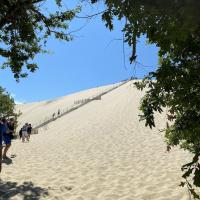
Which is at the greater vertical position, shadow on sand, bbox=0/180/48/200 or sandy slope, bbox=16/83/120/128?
sandy slope, bbox=16/83/120/128

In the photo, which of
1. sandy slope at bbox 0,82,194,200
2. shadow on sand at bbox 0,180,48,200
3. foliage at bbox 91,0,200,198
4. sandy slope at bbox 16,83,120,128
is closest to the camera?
foliage at bbox 91,0,200,198

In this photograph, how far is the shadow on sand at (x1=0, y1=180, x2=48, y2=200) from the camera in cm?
1241

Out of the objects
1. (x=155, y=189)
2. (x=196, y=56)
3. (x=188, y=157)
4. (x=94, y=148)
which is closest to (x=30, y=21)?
(x=155, y=189)

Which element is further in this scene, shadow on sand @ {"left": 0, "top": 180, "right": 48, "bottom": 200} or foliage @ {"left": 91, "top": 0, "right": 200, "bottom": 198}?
shadow on sand @ {"left": 0, "top": 180, "right": 48, "bottom": 200}

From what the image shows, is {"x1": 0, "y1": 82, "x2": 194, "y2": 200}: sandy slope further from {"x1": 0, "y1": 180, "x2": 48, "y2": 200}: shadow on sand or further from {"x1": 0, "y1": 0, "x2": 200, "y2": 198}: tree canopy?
{"x1": 0, "y1": 0, "x2": 200, "y2": 198}: tree canopy

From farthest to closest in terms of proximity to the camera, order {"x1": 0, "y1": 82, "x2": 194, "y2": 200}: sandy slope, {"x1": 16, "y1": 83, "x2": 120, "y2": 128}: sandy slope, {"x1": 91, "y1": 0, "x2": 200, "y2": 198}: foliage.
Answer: {"x1": 16, "y1": 83, "x2": 120, "y2": 128}: sandy slope → {"x1": 0, "y1": 82, "x2": 194, "y2": 200}: sandy slope → {"x1": 91, "y1": 0, "x2": 200, "y2": 198}: foliage

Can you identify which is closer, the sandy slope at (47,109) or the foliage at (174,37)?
the foliage at (174,37)

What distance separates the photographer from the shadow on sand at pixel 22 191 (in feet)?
40.7

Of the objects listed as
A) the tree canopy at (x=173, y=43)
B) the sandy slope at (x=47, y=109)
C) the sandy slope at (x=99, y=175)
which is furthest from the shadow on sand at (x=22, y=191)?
the sandy slope at (x=47, y=109)

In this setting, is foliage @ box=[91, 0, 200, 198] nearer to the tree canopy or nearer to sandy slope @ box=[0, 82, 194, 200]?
the tree canopy

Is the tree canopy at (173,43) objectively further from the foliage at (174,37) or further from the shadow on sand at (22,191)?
the shadow on sand at (22,191)

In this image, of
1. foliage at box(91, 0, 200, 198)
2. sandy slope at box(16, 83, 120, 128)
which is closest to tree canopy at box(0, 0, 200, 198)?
foliage at box(91, 0, 200, 198)

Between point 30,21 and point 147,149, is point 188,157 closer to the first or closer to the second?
point 147,149

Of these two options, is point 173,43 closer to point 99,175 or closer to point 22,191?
point 22,191
